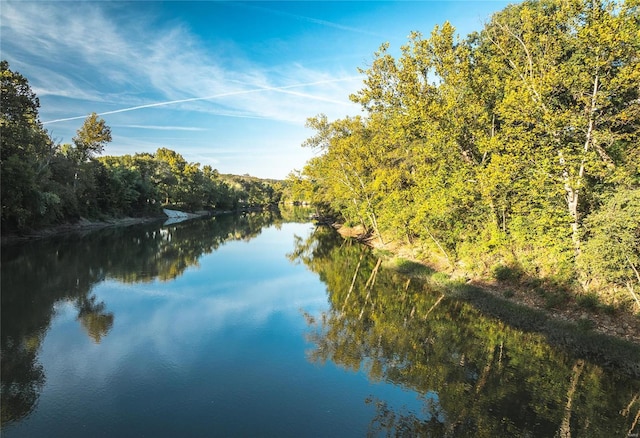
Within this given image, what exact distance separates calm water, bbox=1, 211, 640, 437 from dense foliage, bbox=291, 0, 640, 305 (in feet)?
16.3

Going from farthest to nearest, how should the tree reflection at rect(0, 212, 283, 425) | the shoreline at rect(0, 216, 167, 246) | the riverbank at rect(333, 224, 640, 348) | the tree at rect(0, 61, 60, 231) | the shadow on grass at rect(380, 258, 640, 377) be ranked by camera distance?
1. the shoreline at rect(0, 216, 167, 246)
2. the tree at rect(0, 61, 60, 231)
3. the riverbank at rect(333, 224, 640, 348)
4. the shadow on grass at rect(380, 258, 640, 377)
5. the tree reflection at rect(0, 212, 283, 425)

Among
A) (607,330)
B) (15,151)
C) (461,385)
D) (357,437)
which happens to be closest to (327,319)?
(461,385)

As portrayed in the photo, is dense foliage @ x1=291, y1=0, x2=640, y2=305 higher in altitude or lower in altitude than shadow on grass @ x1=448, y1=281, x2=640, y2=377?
higher

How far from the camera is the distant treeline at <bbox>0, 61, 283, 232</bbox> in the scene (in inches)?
1516

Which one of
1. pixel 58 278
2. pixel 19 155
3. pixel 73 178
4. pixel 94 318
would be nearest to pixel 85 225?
pixel 73 178

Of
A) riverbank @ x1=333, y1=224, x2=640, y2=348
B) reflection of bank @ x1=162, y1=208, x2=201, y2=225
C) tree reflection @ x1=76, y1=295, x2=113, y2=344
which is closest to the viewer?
riverbank @ x1=333, y1=224, x2=640, y2=348

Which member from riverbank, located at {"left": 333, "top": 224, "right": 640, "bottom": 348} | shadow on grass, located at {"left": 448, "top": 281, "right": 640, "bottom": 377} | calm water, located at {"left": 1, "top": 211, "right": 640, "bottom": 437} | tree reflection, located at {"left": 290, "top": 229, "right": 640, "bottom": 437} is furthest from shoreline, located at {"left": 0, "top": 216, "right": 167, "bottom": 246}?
shadow on grass, located at {"left": 448, "top": 281, "right": 640, "bottom": 377}

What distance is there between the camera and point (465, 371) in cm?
1444

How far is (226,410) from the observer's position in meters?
11.4

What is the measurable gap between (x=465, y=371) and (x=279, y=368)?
7.11 meters

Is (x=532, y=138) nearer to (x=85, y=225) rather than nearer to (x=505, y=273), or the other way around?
(x=505, y=273)

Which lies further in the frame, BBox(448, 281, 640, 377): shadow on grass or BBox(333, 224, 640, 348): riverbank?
BBox(333, 224, 640, 348): riverbank

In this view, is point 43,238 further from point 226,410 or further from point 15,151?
point 226,410

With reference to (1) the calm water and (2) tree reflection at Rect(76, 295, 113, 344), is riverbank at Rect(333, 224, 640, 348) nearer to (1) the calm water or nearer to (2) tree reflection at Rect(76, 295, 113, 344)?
(1) the calm water
